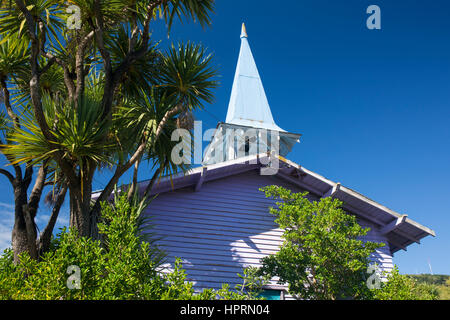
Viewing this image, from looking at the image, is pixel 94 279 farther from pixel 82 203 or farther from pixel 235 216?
pixel 235 216

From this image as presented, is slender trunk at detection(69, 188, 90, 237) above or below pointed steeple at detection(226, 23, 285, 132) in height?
below

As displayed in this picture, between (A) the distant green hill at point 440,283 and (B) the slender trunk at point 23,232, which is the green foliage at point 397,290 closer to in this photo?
(A) the distant green hill at point 440,283

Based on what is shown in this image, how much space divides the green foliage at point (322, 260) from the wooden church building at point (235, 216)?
5.33 feet

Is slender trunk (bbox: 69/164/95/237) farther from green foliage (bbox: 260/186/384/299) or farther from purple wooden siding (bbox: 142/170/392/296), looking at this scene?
Result: green foliage (bbox: 260/186/384/299)

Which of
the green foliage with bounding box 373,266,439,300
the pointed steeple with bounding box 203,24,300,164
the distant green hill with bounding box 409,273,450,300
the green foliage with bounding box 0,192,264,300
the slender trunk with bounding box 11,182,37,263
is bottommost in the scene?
the distant green hill with bounding box 409,273,450,300

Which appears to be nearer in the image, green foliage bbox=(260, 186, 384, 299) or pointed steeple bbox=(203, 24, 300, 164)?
green foliage bbox=(260, 186, 384, 299)

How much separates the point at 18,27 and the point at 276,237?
8.55 metres

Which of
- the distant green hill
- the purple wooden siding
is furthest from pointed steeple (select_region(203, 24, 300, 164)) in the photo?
the distant green hill

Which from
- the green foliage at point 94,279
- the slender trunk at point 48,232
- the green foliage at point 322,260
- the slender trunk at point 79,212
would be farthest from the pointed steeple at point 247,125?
the green foliage at point 94,279

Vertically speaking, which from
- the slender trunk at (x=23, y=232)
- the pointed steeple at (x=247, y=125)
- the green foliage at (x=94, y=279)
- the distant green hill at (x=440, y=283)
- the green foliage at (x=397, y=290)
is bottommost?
the distant green hill at (x=440, y=283)

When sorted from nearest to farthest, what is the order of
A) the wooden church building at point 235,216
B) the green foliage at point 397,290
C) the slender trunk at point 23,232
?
1. the slender trunk at point 23,232
2. the green foliage at point 397,290
3. the wooden church building at point 235,216

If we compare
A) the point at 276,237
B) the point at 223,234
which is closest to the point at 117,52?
the point at 223,234

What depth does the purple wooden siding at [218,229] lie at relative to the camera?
10.2m

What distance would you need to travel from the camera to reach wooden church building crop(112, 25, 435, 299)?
10281mm
